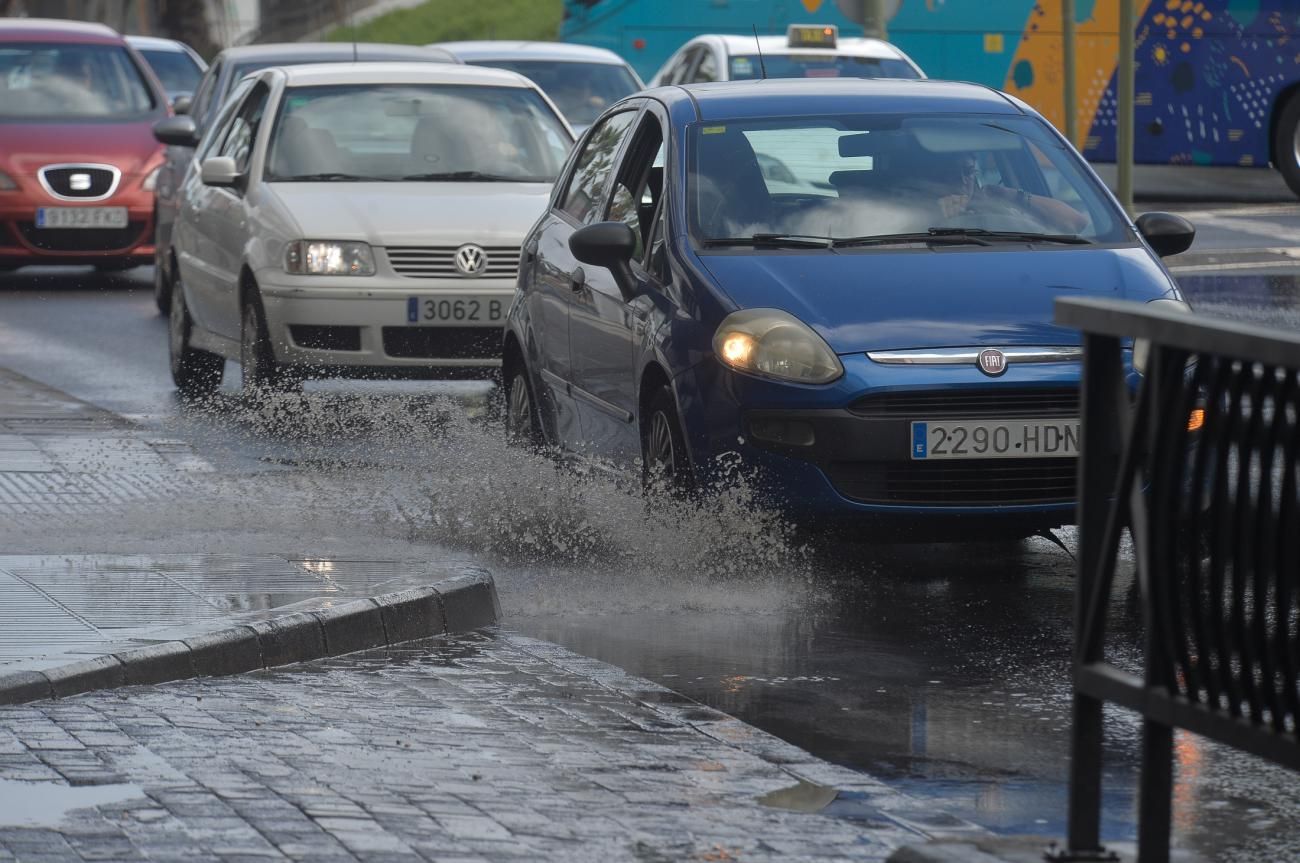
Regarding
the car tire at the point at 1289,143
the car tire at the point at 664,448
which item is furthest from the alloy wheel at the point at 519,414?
the car tire at the point at 1289,143

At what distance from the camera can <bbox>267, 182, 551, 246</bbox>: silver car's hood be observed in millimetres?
12352

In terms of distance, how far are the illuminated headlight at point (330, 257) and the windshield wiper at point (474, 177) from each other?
1002 mm

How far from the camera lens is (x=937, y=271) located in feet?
27.1

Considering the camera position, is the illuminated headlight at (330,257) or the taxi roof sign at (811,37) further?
the taxi roof sign at (811,37)

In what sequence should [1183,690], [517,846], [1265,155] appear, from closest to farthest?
[1183,690] < [517,846] < [1265,155]

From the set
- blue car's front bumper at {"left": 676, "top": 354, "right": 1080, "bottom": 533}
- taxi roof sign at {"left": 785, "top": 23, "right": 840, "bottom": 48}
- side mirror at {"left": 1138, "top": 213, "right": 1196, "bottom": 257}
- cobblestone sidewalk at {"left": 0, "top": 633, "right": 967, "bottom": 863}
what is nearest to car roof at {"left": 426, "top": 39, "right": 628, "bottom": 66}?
taxi roof sign at {"left": 785, "top": 23, "right": 840, "bottom": 48}

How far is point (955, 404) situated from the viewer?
779 centimetres

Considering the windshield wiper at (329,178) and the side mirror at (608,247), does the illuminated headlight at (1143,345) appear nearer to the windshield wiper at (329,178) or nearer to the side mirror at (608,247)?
the side mirror at (608,247)

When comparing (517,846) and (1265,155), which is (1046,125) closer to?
(517,846)

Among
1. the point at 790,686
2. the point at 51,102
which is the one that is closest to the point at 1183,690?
the point at 790,686

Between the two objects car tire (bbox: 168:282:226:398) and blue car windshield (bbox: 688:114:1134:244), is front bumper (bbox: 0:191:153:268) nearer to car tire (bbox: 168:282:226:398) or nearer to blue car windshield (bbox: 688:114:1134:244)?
car tire (bbox: 168:282:226:398)

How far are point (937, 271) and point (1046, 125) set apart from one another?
1.40 m

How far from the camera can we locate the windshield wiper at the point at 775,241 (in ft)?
28.1

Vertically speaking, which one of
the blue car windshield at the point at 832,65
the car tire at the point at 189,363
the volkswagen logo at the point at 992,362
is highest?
the volkswagen logo at the point at 992,362
